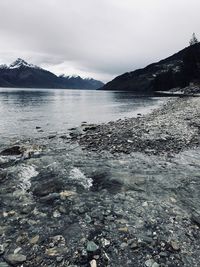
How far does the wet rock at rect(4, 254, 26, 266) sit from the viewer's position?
7.57 meters

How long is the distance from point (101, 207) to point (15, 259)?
153 inches

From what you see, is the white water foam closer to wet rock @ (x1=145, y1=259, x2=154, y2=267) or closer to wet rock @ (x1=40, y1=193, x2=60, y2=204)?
wet rock @ (x1=40, y1=193, x2=60, y2=204)

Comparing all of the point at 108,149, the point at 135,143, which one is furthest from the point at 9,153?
the point at 135,143

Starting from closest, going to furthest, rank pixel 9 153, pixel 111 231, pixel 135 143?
pixel 111 231, pixel 9 153, pixel 135 143

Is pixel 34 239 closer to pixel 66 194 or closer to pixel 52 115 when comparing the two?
pixel 66 194

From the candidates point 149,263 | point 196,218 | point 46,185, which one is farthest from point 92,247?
point 46,185

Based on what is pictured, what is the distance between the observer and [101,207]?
1066 cm

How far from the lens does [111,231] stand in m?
8.94

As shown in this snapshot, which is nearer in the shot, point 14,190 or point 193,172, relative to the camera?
point 14,190

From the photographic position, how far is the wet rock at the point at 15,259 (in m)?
7.57

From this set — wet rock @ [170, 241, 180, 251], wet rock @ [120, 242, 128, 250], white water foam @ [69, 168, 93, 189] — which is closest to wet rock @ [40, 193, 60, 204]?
white water foam @ [69, 168, 93, 189]

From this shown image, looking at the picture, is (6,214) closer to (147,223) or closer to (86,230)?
(86,230)

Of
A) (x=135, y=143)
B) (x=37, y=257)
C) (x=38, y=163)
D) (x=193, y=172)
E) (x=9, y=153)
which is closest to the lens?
(x=37, y=257)

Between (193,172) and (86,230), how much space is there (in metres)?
8.38
